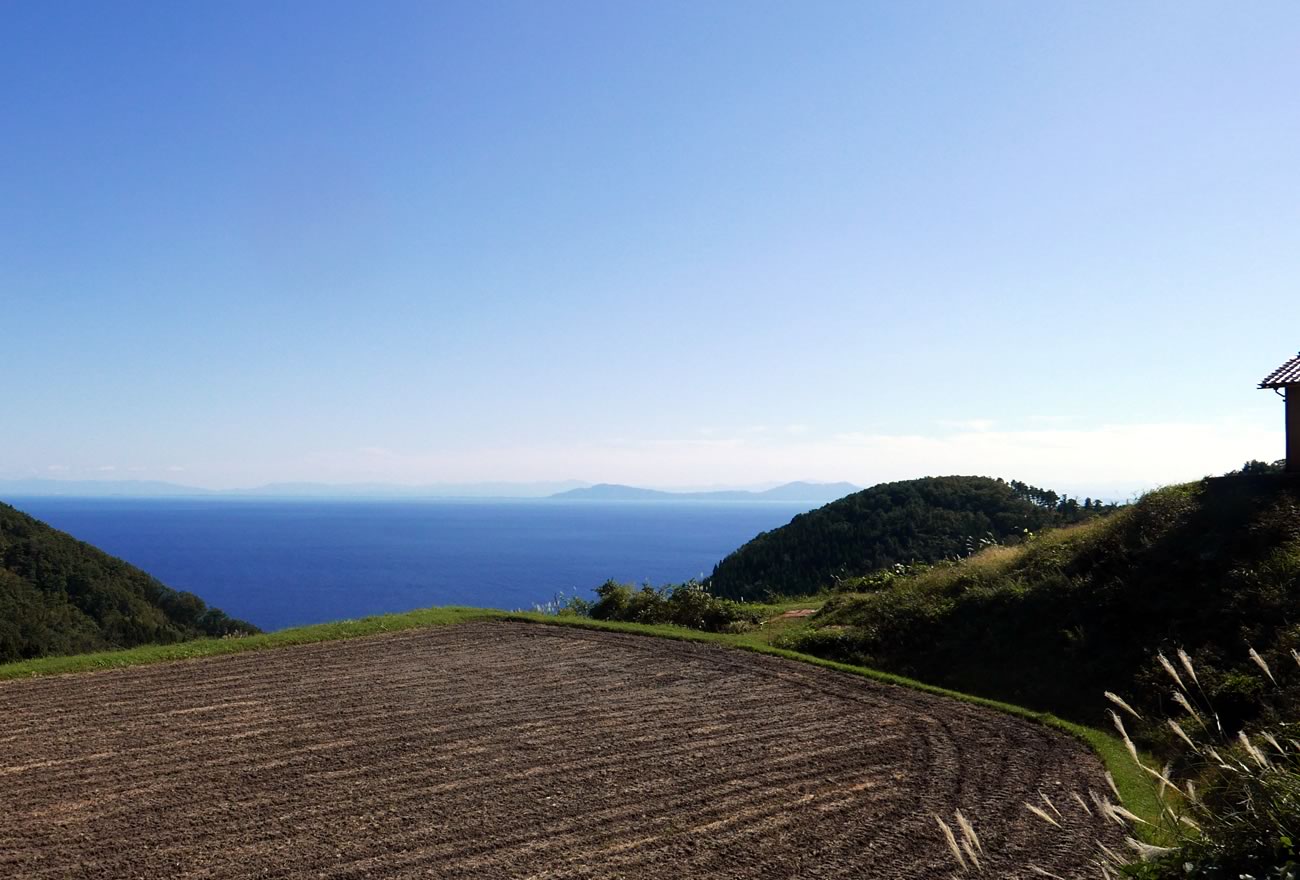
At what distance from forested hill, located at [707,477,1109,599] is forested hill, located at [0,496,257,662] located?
21.5 meters

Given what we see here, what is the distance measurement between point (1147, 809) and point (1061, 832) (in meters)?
1.58

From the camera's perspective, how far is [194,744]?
9.81 m

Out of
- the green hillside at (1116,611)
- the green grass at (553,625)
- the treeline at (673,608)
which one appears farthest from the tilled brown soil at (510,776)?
the treeline at (673,608)

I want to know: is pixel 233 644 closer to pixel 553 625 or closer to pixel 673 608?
pixel 553 625

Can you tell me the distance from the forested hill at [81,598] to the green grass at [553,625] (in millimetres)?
10962

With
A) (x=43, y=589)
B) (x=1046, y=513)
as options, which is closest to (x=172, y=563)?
(x=43, y=589)

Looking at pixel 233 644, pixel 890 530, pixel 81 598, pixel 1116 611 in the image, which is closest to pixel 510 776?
pixel 233 644

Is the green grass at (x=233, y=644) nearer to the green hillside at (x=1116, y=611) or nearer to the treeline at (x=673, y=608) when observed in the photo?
the treeline at (x=673, y=608)

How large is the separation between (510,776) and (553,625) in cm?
1024

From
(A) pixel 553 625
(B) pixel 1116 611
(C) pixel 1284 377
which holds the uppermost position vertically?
(C) pixel 1284 377

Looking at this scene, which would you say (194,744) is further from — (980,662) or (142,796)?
(980,662)

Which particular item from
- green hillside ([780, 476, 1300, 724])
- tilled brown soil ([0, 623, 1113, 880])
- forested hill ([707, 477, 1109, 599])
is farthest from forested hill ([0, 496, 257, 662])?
forested hill ([707, 477, 1109, 599])

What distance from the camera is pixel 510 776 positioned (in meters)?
8.88

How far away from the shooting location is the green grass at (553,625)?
1013 centimetres
